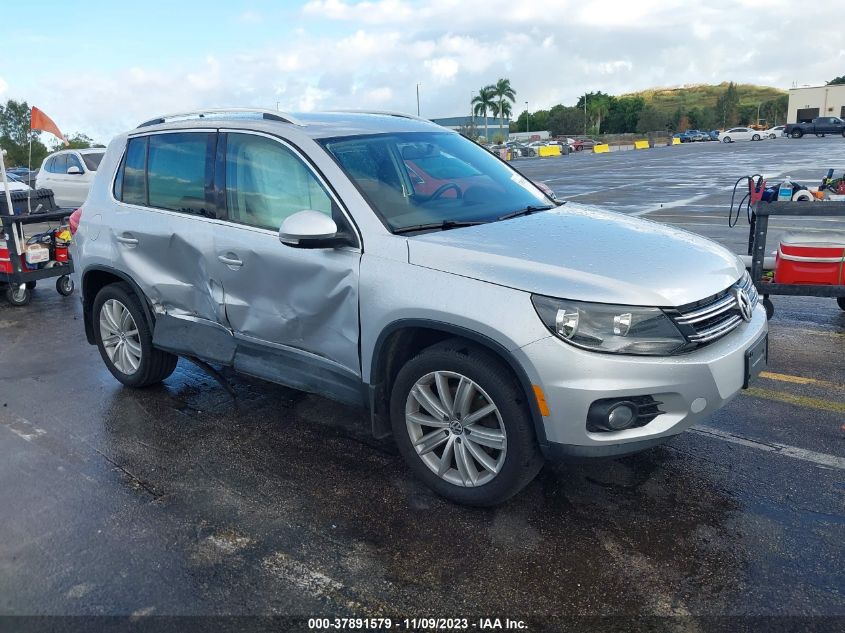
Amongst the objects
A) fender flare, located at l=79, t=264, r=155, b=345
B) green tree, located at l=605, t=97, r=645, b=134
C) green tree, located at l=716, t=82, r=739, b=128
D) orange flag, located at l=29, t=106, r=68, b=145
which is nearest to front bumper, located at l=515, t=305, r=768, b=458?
fender flare, located at l=79, t=264, r=155, b=345

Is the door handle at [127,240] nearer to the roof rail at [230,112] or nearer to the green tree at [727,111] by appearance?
the roof rail at [230,112]

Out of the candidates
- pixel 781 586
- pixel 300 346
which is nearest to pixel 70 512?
pixel 300 346

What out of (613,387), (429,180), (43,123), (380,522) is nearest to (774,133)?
(43,123)

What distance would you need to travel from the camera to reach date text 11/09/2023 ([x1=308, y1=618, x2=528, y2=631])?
2754 millimetres

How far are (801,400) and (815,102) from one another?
123m

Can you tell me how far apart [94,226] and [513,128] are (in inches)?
5494

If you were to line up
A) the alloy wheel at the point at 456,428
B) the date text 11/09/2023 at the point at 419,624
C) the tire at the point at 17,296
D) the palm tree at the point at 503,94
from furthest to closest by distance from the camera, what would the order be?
the palm tree at the point at 503,94, the tire at the point at 17,296, the alloy wheel at the point at 456,428, the date text 11/09/2023 at the point at 419,624

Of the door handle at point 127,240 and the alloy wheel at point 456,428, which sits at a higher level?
the door handle at point 127,240

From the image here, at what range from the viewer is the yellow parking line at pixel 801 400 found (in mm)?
4656

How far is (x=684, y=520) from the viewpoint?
11.2 ft

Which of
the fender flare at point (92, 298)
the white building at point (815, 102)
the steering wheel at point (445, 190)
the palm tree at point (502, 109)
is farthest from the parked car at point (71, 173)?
the white building at point (815, 102)

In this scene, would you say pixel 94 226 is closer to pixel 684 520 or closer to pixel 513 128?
pixel 684 520

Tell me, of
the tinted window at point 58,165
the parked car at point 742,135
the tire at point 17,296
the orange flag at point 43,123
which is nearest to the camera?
the tire at point 17,296

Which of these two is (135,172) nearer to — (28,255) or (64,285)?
(28,255)
